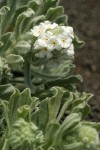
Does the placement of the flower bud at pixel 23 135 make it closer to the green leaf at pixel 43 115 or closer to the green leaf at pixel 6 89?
the green leaf at pixel 43 115

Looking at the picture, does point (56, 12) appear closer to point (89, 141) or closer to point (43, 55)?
point (43, 55)

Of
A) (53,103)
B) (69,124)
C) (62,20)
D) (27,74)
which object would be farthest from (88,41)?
(69,124)

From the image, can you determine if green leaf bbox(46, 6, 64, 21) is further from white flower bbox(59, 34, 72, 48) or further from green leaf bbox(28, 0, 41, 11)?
white flower bbox(59, 34, 72, 48)

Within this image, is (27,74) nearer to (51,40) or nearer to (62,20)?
(51,40)

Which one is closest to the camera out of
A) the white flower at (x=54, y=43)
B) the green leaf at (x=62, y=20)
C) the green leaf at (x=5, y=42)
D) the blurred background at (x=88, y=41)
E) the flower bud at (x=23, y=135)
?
the flower bud at (x=23, y=135)

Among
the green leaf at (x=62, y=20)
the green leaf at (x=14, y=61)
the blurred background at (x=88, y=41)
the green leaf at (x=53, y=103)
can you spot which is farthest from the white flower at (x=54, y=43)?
the blurred background at (x=88, y=41)

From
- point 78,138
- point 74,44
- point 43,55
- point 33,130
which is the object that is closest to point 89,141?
point 78,138
